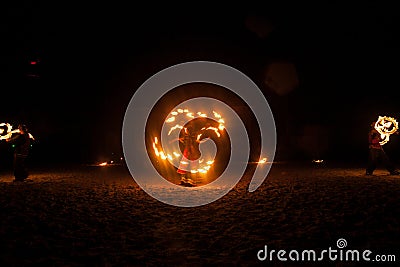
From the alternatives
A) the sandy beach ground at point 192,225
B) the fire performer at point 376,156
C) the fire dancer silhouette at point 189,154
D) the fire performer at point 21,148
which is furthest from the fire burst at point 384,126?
the fire performer at point 21,148

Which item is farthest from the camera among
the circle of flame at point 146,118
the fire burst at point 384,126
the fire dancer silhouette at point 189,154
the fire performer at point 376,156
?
the fire burst at point 384,126

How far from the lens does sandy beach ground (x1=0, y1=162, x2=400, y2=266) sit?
229 inches

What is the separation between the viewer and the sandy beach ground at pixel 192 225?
19.1 feet

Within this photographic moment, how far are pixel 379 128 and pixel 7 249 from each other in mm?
14107

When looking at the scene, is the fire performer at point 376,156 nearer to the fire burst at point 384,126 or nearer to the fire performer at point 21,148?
the fire burst at point 384,126

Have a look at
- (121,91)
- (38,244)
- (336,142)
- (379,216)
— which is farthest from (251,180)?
(121,91)

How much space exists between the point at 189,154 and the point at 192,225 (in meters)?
5.76

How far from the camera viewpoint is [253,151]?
92.8 feet

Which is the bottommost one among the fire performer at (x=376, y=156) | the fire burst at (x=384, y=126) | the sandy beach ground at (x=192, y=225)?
the sandy beach ground at (x=192, y=225)

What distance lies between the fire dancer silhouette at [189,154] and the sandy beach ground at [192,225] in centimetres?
191

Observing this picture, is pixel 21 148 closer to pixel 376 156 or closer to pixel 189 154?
pixel 189 154

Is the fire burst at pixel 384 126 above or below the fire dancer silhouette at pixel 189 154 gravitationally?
above

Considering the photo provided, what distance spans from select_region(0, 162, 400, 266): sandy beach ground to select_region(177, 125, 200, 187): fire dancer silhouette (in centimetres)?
191

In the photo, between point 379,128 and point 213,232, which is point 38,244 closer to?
point 213,232
